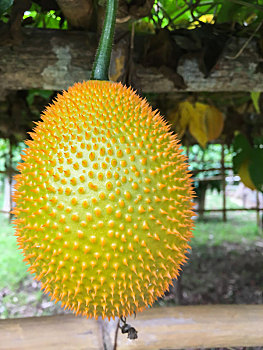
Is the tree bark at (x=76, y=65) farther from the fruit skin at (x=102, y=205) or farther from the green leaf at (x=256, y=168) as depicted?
the green leaf at (x=256, y=168)

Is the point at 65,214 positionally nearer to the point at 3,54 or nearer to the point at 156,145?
the point at 156,145

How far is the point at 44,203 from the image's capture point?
60cm

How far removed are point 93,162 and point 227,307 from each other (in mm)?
894

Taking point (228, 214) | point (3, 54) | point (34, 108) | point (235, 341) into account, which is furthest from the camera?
point (228, 214)

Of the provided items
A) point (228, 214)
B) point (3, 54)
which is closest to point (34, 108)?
point (3, 54)

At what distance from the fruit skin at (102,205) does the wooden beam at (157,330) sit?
0.59m

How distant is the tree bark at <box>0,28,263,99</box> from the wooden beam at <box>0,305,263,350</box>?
723 mm

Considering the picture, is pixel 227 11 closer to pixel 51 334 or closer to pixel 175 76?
pixel 175 76

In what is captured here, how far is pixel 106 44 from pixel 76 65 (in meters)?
Answer: 0.46

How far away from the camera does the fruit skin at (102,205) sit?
0.58 m

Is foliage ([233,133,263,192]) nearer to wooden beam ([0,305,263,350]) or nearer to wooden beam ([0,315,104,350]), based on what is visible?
wooden beam ([0,305,263,350])

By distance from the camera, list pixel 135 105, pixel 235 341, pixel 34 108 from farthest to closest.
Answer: pixel 34 108 → pixel 235 341 → pixel 135 105

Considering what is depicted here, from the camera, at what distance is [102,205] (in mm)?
581

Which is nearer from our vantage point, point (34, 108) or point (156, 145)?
point (156, 145)
